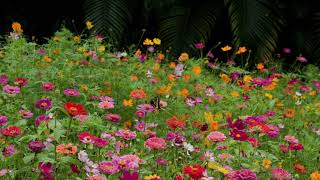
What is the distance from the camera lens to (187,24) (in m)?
4.89

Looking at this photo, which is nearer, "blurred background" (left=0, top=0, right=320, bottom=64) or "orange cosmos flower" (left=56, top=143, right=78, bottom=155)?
"orange cosmos flower" (left=56, top=143, right=78, bottom=155)

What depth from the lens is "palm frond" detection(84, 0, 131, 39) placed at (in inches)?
185

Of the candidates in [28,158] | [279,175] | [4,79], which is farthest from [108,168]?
[4,79]

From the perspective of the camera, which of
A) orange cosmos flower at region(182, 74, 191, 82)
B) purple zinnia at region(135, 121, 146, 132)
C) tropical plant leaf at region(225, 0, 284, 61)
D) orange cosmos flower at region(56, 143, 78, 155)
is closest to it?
orange cosmos flower at region(56, 143, 78, 155)

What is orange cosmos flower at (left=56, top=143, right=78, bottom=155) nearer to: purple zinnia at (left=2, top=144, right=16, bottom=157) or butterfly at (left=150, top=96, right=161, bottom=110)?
purple zinnia at (left=2, top=144, right=16, bottom=157)

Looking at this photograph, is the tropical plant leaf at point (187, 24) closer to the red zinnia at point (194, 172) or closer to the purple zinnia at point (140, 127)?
the purple zinnia at point (140, 127)

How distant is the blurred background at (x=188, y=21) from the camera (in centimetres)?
472

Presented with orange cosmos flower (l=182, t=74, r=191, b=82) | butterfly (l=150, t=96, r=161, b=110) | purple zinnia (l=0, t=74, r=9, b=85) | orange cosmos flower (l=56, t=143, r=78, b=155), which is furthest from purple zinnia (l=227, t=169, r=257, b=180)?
orange cosmos flower (l=182, t=74, r=191, b=82)

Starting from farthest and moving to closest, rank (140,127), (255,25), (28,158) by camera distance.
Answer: (255,25) < (140,127) < (28,158)

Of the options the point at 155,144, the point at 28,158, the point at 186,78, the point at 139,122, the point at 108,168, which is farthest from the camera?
the point at 186,78

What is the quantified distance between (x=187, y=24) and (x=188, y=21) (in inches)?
1.3

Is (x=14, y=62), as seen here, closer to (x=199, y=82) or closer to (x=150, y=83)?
(x=150, y=83)

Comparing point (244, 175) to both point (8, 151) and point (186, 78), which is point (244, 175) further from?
point (186, 78)

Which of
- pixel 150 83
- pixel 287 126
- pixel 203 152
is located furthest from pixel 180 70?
pixel 203 152
